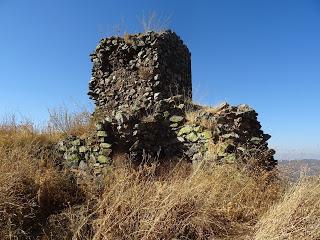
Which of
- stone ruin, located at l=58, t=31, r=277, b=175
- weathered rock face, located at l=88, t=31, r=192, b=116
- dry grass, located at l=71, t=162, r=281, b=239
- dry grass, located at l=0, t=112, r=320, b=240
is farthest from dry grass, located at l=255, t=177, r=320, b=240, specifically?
weathered rock face, located at l=88, t=31, r=192, b=116

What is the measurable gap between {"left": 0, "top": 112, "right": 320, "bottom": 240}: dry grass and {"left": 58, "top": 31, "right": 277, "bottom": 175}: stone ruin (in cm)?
152

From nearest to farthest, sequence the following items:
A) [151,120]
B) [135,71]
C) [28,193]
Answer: [28,193] < [151,120] < [135,71]

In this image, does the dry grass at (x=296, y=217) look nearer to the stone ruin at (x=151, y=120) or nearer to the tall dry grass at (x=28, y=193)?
the stone ruin at (x=151, y=120)

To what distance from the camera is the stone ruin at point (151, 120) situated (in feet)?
28.9

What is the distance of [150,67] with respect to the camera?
39.1 feet

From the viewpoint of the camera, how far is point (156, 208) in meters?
5.16

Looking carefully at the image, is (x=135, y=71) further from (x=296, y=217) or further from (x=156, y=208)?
(x=296, y=217)

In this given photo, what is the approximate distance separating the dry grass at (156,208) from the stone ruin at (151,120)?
1.52 meters

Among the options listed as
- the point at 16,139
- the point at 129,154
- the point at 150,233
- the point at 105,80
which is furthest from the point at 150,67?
the point at 150,233

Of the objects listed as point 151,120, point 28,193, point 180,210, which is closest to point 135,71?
point 151,120

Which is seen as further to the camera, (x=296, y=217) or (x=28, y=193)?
(x=28, y=193)

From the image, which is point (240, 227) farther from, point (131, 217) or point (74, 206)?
point (74, 206)

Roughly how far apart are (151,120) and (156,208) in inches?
183

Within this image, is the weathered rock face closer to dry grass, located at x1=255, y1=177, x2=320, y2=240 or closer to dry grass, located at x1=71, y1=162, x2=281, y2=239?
dry grass, located at x1=71, y1=162, x2=281, y2=239
